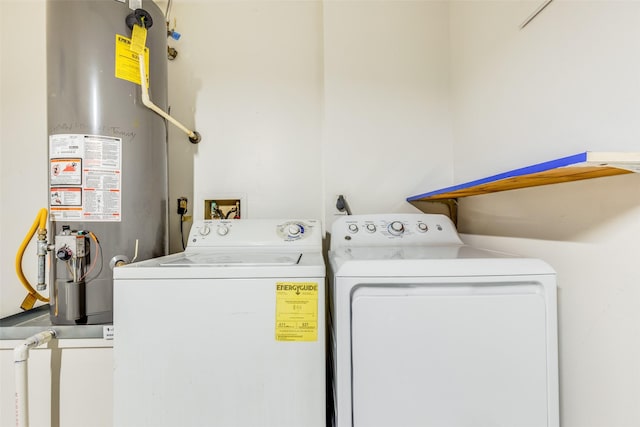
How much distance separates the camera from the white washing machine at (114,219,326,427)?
759 mm

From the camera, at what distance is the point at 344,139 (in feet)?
5.07

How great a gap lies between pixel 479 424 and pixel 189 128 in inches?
75.0

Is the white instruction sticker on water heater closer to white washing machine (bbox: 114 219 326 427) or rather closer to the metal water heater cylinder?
the metal water heater cylinder

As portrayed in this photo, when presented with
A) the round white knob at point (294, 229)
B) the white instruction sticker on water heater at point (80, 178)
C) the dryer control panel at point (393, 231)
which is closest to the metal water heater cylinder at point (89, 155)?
the white instruction sticker on water heater at point (80, 178)

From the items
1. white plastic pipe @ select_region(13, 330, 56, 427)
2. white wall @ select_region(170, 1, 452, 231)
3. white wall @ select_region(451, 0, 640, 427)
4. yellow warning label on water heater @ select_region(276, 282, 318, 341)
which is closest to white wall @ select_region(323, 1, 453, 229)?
white wall @ select_region(170, 1, 452, 231)

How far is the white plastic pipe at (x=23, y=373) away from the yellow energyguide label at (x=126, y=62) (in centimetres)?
100

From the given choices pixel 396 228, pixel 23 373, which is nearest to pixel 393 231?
pixel 396 228

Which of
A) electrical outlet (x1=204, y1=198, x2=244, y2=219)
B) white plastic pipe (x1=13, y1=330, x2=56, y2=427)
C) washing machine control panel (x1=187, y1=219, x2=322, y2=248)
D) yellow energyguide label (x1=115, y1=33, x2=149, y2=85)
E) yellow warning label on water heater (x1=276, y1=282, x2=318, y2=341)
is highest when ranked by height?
yellow energyguide label (x1=115, y1=33, x2=149, y2=85)

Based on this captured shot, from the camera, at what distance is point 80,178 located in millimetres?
969

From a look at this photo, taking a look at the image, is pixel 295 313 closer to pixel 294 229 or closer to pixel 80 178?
pixel 294 229

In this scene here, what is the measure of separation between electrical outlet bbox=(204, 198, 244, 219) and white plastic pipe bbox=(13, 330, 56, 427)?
2.79ft

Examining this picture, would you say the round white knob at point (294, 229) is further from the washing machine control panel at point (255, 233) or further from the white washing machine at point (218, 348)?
the white washing machine at point (218, 348)

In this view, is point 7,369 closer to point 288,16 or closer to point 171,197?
point 171,197

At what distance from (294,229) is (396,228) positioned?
0.50 m
